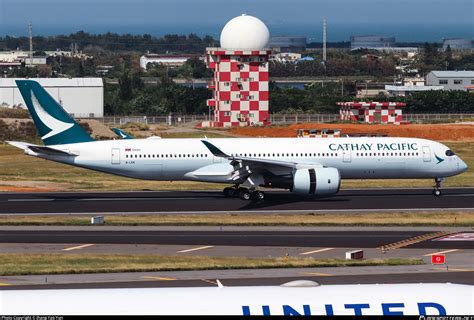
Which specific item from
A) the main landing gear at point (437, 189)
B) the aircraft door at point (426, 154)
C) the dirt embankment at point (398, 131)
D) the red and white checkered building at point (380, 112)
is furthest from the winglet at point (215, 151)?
the red and white checkered building at point (380, 112)

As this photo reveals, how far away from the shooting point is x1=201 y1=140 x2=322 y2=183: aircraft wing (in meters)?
61.6

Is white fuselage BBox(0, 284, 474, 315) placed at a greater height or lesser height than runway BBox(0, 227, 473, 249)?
greater

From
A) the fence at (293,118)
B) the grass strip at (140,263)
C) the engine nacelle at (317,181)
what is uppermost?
the engine nacelle at (317,181)

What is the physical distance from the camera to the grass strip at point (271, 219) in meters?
53.6

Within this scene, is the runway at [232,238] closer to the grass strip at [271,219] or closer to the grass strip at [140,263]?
the grass strip at [271,219]

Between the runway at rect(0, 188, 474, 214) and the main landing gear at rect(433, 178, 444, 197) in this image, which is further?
the main landing gear at rect(433, 178, 444, 197)

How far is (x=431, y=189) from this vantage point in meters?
68.8

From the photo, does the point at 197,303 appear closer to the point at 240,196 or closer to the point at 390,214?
the point at 390,214

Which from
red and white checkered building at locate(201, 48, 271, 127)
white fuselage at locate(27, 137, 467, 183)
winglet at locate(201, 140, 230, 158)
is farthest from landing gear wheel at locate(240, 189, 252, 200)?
red and white checkered building at locate(201, 48, 271, 127)

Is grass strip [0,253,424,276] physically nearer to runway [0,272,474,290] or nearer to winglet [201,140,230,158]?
runway [0,272,474,290]

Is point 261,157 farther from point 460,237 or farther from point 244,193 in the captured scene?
point 460,237

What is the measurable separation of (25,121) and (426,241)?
74584mm

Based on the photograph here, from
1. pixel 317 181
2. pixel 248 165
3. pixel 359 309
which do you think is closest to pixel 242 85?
pixel 248 165

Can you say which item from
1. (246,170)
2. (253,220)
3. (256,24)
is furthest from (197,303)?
(256,24)
